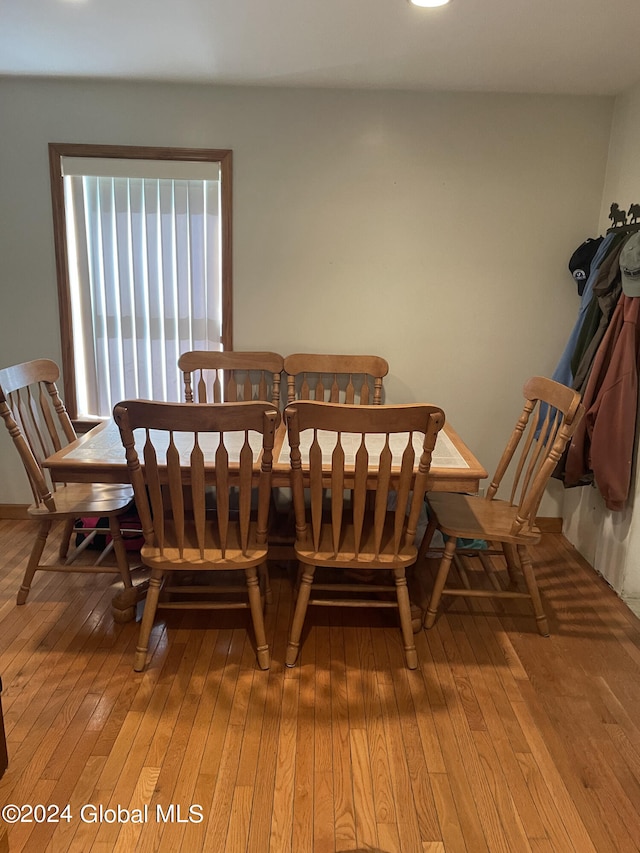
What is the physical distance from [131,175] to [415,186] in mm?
1399

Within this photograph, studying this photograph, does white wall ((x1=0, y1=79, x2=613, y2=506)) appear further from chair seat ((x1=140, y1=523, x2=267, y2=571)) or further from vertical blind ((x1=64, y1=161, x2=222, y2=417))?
chair seat ((x1=140, y1=523, x2=267, y2=571))

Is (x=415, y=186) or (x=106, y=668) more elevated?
(x=415, y=186)

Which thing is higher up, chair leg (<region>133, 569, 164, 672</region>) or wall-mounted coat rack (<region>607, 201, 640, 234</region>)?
wall-mounted coat rack (<region>607, 201, 640, 234</region>)

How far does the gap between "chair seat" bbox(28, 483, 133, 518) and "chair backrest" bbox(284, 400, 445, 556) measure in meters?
0.84

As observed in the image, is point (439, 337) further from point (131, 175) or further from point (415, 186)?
point (131, 175)

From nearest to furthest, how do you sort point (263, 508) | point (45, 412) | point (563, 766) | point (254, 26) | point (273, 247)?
point (563, 766)
point (263, 508)
point (254, 26)
point (45, 412)
point (273, 247)

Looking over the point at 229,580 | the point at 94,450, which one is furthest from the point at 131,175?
the point at 229,580

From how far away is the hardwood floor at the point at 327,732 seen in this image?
1.55 metres

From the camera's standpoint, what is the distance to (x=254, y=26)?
2.22 m

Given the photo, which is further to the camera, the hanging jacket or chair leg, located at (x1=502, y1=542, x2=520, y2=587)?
chair leg, located at (x1=502, y1=542, x2=520, y2=587)

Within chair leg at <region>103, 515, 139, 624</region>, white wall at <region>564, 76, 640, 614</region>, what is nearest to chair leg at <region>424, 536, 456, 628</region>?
white wall at <region>564, 76, 640, 614</region>

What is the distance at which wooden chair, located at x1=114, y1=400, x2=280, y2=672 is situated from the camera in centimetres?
181

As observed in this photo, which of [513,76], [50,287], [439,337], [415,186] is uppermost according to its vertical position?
[513,76]

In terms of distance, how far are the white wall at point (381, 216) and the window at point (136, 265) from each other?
0.27ft
